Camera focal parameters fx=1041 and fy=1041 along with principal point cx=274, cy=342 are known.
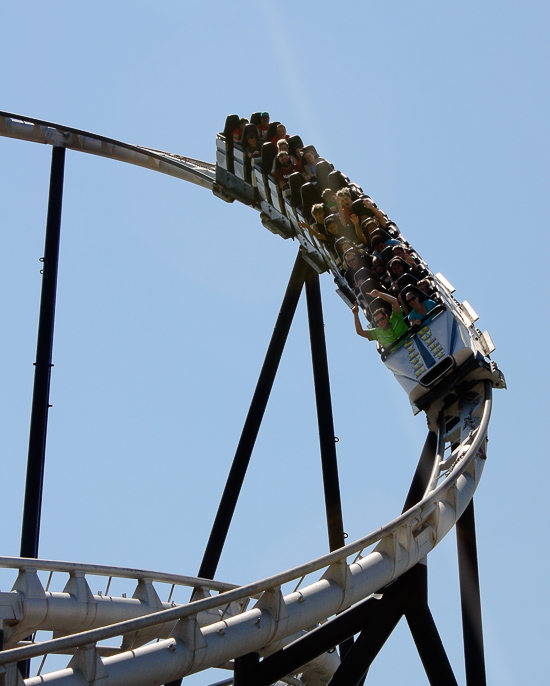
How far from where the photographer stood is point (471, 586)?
7004 millimetres

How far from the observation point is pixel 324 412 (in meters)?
9.38

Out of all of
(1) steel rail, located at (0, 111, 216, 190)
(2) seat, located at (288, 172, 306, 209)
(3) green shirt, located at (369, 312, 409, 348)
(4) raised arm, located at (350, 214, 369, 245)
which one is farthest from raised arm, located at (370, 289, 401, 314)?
(1) steel rail, located at (0, 111, 216, 190)

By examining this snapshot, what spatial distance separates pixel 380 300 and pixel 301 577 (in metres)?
3.31

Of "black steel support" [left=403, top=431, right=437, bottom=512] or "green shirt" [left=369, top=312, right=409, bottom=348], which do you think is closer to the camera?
"black steel support" [left=403, top=431, right=437, bottom=512]

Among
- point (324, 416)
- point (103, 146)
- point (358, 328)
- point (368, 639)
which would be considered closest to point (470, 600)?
point (368, 639)

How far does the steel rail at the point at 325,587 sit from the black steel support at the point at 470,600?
649 millimetres

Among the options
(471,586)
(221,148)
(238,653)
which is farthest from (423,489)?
(221,148)

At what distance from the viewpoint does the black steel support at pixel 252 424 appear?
28.7 feet

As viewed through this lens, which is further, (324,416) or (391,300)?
(324,416)

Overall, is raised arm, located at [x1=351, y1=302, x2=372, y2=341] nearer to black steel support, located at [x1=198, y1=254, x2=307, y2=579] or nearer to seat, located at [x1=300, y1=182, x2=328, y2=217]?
black steel support, located at [x1=198, y1=254, x2=307, y2=579]

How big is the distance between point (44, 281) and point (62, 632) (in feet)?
10.4

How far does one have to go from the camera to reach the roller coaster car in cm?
745

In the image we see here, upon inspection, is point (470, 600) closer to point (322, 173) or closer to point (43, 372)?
point (43, 372)

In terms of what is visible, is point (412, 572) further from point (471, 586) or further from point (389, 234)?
point (389, 234)
